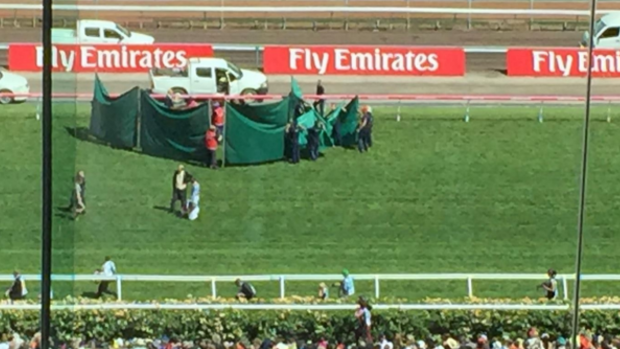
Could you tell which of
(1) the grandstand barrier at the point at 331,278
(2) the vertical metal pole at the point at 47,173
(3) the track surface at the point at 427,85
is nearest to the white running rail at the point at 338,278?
(1) the grandstand barrier at the point at 331,278

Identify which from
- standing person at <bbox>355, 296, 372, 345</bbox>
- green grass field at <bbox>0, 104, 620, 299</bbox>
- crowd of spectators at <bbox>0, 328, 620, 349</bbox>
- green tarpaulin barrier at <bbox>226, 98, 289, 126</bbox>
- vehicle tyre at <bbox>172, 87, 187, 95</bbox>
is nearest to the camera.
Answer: crowd of spectators at <bbox>0, 328, 620, 349</bbox>

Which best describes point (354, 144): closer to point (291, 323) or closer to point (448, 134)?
point (448, 134)

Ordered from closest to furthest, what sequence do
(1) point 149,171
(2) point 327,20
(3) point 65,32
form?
(3) point 65,32, (1) point 149,171, (2) point 327,20

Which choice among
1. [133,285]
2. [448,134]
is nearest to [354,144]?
[448,134]

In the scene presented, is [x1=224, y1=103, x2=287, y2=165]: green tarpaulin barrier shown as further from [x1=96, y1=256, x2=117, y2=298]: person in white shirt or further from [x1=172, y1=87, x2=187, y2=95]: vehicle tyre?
[x1=96, y1=256, x2=117, y2=298]: person in white shirt

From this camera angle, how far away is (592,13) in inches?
103

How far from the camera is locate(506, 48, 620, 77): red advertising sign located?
27.4 feet

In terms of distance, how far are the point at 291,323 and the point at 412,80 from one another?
3.51 meters

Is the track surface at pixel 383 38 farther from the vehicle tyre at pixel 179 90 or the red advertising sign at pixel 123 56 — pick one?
the vehicle tyre at pixel 179 90

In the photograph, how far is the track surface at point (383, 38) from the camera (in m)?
8.86

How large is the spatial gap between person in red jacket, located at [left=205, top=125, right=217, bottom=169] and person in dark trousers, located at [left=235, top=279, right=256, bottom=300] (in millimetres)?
1533

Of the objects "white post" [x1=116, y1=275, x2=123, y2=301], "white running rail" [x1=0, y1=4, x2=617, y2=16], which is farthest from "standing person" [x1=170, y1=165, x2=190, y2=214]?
"white running rail" [x1=0, y1=4, x2=617, y2=16]

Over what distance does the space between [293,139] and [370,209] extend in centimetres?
66

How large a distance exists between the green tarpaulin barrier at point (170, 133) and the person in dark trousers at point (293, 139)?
17.8 inches
